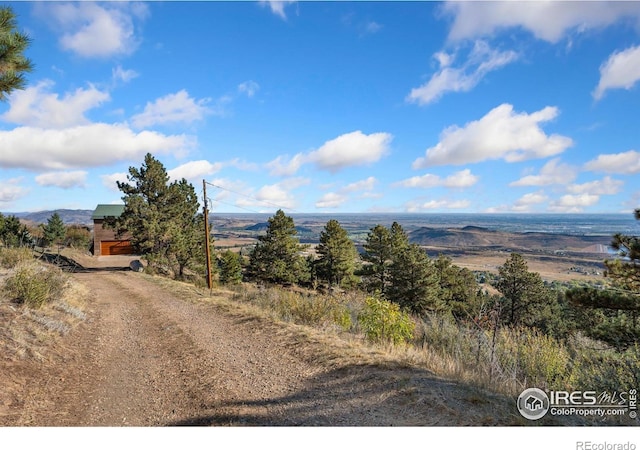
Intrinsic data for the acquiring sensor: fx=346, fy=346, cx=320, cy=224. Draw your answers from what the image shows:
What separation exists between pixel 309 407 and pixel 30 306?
791cm

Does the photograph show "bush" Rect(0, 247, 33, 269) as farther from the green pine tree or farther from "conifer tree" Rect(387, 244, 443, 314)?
"conifer tree" Rect(387, 244, 443, 314)

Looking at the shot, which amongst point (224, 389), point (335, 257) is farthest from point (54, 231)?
point (224, 389)

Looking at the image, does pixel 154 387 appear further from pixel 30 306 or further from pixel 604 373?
pixel 604 373

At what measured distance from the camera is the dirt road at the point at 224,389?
4355mm

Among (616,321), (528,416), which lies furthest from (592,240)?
(528,416)

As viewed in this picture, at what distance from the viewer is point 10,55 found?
223 inches

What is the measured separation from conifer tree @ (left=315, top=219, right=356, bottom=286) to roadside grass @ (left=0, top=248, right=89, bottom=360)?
29.9m

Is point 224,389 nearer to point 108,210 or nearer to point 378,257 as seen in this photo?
point 378,257

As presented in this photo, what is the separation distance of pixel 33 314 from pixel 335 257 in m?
33.4

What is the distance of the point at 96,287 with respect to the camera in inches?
688

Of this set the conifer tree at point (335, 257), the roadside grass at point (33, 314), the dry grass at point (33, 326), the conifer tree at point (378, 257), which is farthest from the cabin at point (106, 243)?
the dry grass at point (33, 326)

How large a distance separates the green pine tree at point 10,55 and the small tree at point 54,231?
1924 inches

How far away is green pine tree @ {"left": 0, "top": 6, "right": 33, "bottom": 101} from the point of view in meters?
5.62

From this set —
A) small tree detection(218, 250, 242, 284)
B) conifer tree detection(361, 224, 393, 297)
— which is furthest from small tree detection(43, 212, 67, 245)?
conifer tree detection(361, 224, 393, 297)
